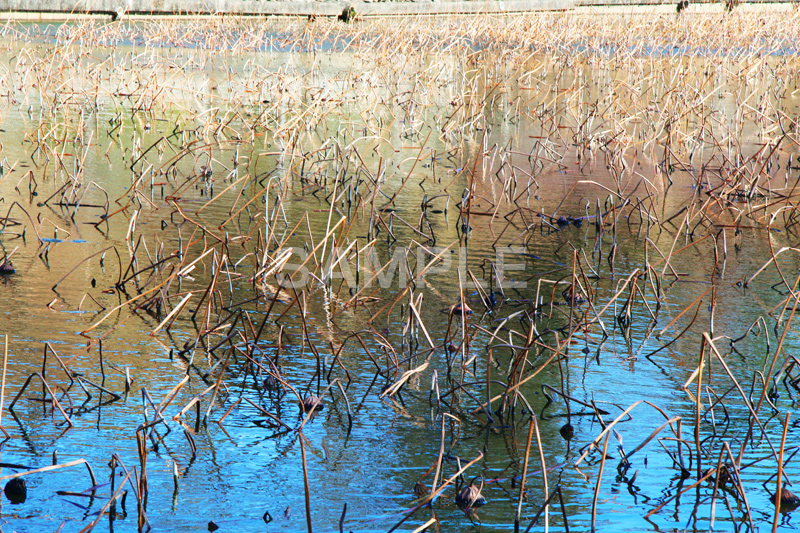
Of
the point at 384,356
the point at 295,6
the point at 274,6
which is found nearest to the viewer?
the point at 384,356

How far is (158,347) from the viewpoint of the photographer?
431cm

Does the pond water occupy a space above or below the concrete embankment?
below

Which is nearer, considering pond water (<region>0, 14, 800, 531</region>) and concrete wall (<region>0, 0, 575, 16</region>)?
pond water (<region>0, 14, 800, 531</region>)

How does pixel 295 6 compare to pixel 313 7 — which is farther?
pixel 295 6

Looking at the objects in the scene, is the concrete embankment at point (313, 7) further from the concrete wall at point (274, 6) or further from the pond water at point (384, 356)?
the pond water at point (384, 356)

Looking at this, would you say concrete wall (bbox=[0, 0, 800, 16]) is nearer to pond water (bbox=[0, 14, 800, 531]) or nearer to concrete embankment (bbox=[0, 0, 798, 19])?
concrete embankment (bbox=[0, 0, 798, 19])

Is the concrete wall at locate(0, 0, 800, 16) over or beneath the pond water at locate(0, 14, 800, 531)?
over

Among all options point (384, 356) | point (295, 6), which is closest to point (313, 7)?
point (295, 6)

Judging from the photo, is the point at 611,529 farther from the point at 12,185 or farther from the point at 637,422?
the point at 12,185

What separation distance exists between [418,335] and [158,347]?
1.27 m

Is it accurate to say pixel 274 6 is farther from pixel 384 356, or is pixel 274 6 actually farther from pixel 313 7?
pixel 384 356

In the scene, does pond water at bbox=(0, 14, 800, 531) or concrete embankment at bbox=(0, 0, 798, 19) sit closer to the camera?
pond water at bbox=(0, 14, 800, 531)

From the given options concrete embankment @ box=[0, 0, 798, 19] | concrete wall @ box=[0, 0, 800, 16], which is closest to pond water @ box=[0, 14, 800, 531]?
concrete embankment @ box=[0, 0, 798, 19]

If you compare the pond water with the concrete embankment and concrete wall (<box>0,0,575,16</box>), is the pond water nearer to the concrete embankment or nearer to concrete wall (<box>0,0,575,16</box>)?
the concrete embankment
